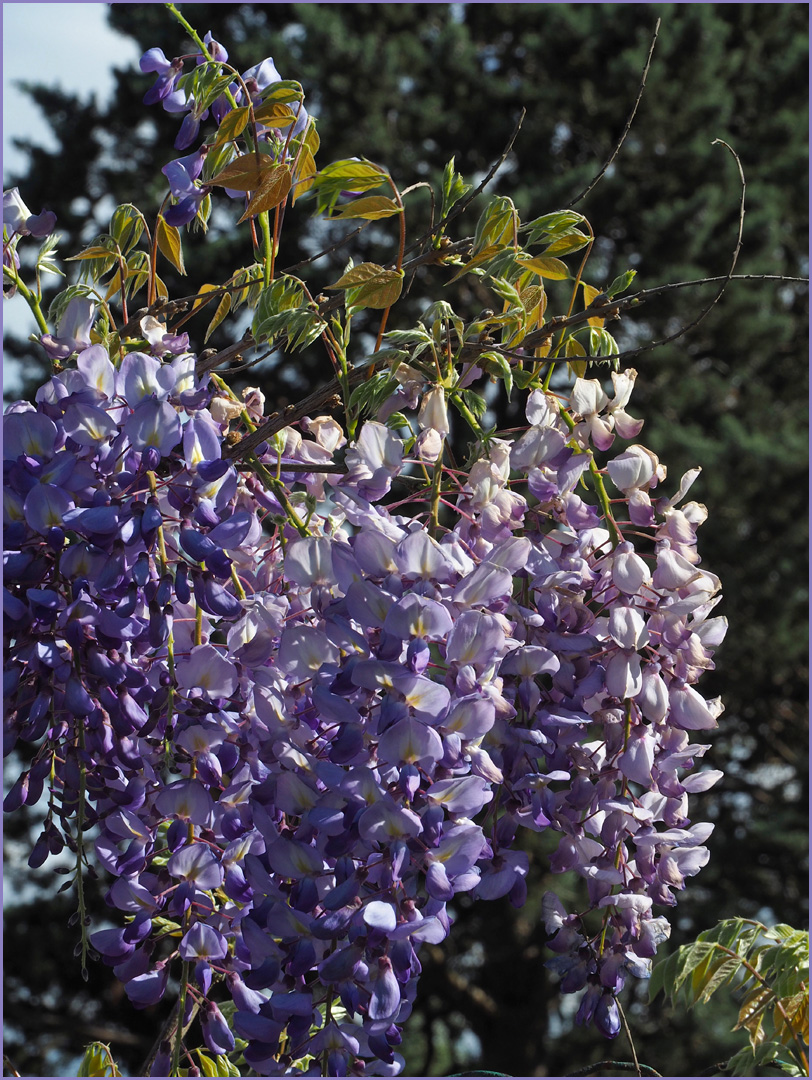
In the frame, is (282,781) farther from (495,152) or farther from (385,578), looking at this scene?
(495,152)

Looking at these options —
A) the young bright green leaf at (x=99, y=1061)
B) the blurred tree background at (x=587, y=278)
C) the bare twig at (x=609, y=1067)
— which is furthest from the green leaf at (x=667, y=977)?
the blurred tree background at (x=587, y=278)

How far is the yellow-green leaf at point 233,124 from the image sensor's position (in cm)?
64

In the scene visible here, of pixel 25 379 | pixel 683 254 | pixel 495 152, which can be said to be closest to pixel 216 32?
pixel 495 152

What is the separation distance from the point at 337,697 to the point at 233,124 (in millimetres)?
334

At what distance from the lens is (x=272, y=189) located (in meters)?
0.63

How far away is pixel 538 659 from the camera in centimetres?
59

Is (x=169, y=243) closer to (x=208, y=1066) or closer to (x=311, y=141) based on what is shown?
(x=311, y=141)

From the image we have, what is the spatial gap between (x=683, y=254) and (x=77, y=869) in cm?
447

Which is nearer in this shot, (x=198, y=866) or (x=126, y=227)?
(x=198, y=866)

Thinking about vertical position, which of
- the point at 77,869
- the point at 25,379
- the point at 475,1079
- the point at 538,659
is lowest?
the point at 25,379

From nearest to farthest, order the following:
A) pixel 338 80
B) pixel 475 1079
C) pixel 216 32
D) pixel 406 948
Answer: pixel 406 948 → pixel 475 1079 → pixel 338 80 → pixel 216 32

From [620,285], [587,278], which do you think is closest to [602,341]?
[620,285]

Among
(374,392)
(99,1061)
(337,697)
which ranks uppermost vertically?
(374,392)

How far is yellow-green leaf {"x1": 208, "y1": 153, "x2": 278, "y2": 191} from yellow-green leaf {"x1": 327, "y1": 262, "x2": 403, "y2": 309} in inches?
2.8
